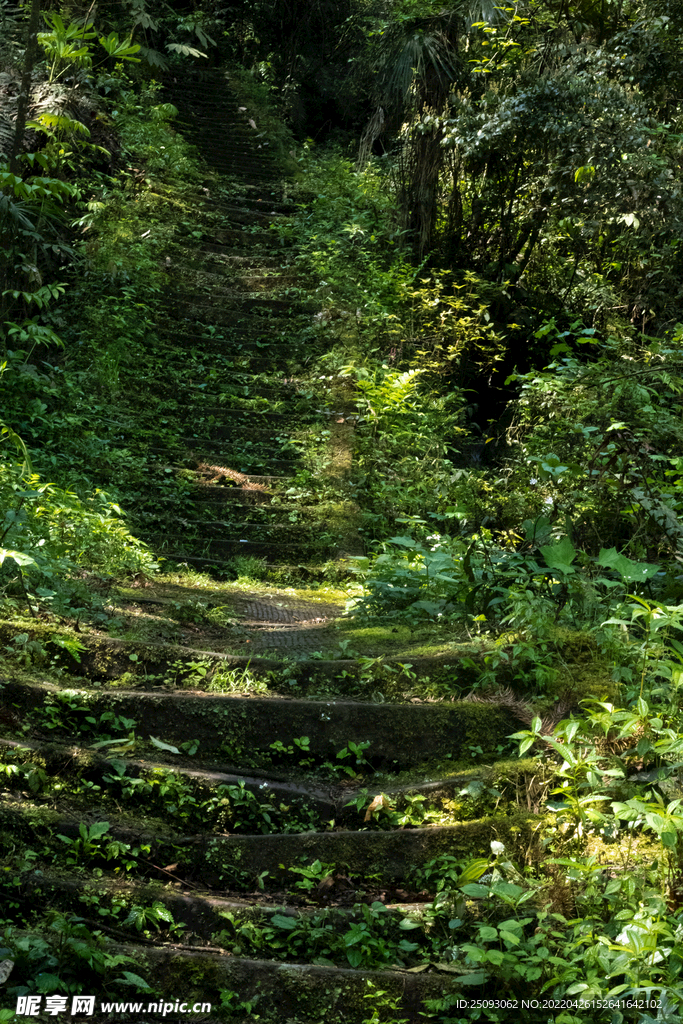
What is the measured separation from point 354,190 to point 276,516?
664 cm

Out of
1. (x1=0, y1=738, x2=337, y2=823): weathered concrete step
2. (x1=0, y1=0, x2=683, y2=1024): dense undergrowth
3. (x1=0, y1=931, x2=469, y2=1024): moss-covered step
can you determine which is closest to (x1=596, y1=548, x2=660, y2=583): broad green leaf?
(x1=0, y1=0, x2=683, y2=1024): dense undergrowth

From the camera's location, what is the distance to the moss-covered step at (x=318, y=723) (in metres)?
2.94

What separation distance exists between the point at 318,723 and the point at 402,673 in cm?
43

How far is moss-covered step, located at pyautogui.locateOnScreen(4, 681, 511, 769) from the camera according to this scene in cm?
294

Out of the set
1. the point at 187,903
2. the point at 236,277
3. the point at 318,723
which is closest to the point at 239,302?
the point at 236,277

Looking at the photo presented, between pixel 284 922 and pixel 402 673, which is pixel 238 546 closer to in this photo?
pixel 402 673

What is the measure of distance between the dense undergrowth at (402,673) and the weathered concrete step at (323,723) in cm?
4

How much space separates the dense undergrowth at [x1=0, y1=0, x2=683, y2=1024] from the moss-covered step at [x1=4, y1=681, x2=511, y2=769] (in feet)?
0.13

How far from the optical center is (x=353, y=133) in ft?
45.4

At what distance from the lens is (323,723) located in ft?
9.98

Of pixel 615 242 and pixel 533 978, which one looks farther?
pixel 615 242

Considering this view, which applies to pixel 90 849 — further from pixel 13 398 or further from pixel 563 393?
pixel 563 393

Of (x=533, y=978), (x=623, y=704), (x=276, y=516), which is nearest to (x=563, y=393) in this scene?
(x=276, y=516)

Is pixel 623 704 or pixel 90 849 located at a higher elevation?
pixel 623 704
